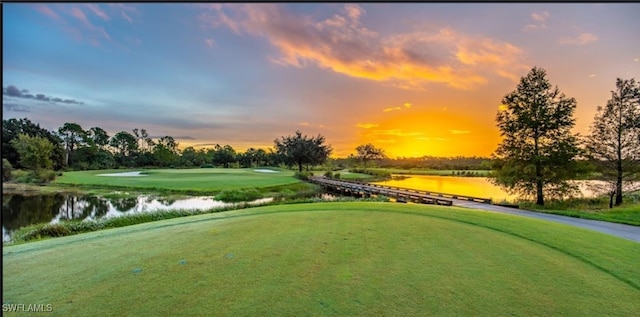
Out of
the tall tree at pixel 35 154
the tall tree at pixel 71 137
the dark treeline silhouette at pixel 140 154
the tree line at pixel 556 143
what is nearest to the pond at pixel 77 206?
the tall tree at pixel 35 154

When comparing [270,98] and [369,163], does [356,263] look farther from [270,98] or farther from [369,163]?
[369,163]

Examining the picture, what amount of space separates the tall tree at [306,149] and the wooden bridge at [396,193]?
10.8 metres

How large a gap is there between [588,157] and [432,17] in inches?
724

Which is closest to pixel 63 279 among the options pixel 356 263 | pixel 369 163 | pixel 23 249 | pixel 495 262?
pixel 23 249

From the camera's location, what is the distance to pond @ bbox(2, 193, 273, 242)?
1642 centimetres

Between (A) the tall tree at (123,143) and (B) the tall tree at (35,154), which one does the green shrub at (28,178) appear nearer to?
(B) the tall tree at (35,154)

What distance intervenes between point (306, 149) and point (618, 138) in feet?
126

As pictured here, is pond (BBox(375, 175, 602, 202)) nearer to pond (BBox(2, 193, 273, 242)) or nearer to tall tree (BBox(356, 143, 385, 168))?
pond (BBox(2, 193, 273, 242))

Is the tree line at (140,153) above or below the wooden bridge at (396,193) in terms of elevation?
above

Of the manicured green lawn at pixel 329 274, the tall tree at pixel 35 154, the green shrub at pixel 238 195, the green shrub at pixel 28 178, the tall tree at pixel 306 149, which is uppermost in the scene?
the tall tree at pixel 306 149

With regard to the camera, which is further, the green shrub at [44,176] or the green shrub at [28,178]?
the green shrub at [44,176]

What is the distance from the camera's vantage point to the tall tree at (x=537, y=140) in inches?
629

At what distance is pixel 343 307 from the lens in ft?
10.3

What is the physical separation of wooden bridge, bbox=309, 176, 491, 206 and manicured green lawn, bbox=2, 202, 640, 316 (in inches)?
450
